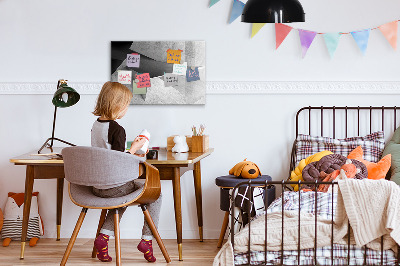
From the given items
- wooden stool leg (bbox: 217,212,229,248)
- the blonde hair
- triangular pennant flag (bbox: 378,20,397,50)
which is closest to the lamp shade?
the blonde hair

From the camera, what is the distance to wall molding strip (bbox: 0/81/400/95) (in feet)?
14.0

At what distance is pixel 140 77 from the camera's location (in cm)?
437

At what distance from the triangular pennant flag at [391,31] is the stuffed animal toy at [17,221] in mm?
2754

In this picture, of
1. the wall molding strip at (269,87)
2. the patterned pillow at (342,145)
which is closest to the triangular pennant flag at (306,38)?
the wall molding strip at (269,87)

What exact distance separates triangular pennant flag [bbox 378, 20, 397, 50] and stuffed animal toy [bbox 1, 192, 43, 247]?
9.04ft

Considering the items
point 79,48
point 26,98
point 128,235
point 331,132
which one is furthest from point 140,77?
point 331,132

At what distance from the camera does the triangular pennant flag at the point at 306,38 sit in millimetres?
4258

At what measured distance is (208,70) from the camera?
14.3 ft

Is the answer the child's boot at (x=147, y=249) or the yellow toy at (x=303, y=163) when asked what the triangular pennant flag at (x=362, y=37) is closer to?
the yellow toy at (x=303, y=163)

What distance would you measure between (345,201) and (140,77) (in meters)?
1.98

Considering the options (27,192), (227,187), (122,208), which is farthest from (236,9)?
(27,192)

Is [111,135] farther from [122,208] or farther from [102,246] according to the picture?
[102,246]

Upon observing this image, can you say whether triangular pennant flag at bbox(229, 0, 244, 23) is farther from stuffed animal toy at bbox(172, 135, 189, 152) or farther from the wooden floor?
the wooden floor

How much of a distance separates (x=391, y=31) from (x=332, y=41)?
0.41 meters
